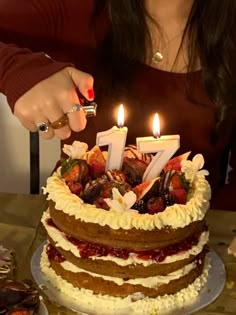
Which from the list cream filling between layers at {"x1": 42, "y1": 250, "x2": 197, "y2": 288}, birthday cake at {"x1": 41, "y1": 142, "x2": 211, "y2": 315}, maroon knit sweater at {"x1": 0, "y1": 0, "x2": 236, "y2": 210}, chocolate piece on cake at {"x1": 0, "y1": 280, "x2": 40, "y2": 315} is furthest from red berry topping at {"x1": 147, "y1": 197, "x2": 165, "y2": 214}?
maroon knit sweater at {"x1": 0, "y1": 0, "x2": 236, "y2": 210}

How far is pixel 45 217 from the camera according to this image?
1219 mm

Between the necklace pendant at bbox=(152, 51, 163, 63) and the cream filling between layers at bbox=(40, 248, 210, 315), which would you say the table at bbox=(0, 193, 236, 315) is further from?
the necklace pendant at bbox=(152, 51, 163, 63)

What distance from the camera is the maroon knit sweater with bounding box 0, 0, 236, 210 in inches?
61.4

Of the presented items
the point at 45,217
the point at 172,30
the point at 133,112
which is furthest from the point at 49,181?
the point at 172,30

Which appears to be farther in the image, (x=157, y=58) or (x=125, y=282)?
(x=157, y=58)

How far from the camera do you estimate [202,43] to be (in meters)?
1.60

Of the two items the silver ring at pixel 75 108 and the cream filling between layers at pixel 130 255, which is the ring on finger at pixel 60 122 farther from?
the cream filling between layers at pixel 130 255

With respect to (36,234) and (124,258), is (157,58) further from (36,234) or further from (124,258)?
(124,258)

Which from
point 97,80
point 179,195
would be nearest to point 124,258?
point 179,195

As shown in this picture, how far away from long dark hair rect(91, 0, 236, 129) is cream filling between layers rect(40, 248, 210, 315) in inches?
21.8

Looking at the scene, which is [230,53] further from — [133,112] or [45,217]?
[45,217]

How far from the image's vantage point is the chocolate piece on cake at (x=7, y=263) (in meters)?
1.16

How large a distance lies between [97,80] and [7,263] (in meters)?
0.57

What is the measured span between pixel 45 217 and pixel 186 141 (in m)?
Answer: 0.54
